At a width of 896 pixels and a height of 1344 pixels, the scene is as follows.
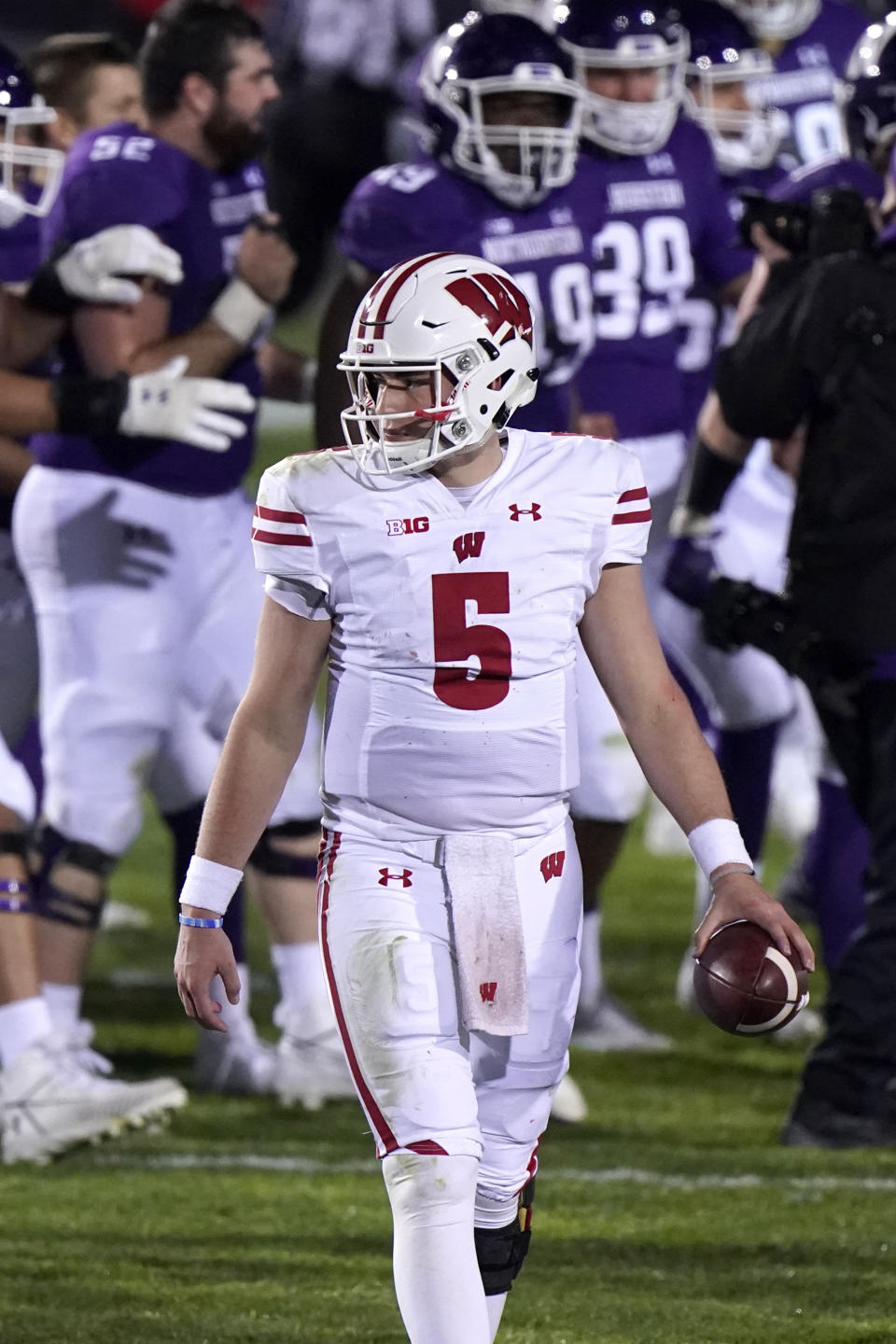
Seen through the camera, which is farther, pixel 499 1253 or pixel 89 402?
pixel 89 402

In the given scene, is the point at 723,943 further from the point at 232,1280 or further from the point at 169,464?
the point at 169,464

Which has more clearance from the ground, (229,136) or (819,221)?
(229,136)

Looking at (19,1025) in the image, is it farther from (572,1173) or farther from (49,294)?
(49,294)

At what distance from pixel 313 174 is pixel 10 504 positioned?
985cm

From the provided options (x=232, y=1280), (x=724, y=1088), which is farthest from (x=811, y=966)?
(x=724, y=1088)

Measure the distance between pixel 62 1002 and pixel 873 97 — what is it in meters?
2.50

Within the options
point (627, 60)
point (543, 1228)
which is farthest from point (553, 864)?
point (627, 60)

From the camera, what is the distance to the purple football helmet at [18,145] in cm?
539

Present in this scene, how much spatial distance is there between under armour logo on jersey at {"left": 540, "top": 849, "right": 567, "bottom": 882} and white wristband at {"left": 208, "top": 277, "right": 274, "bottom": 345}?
2168mm

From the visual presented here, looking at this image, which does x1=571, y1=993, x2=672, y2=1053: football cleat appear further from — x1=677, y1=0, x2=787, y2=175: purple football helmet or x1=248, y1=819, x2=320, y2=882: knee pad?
x1=677, y1=0, x2=787, y2=175: purple football helmet

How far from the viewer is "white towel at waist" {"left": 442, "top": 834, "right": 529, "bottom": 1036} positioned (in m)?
3.02

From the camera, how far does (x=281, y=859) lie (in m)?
5.16

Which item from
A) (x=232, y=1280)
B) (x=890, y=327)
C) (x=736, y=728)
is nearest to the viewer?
(x=232, y=1280)

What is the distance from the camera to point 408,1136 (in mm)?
2945
